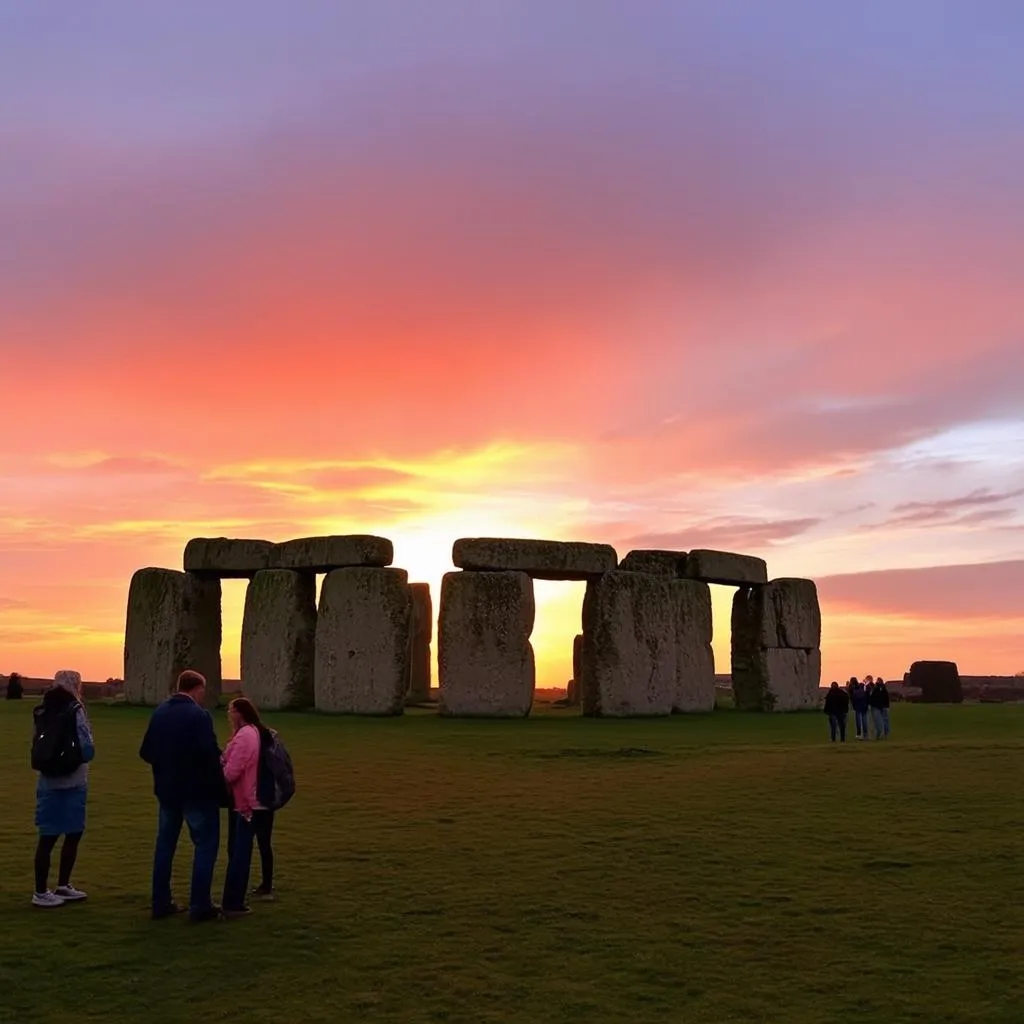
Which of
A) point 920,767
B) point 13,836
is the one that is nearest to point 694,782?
point 920,767

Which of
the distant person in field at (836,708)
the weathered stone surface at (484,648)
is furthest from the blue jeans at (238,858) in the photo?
the weathered stone surface at (484,648)

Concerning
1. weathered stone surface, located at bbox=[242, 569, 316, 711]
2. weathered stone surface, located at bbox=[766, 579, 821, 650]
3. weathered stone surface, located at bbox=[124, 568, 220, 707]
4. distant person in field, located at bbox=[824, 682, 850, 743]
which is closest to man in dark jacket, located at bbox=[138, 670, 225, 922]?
distant person in field, located at bbox=[824, 682, 850, 743]

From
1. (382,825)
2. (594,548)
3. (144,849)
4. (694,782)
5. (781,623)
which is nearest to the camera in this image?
(144,849)

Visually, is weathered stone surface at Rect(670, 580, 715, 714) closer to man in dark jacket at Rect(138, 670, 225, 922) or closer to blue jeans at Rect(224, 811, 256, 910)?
blue jeans at Rect(224, 811, 256, 910)

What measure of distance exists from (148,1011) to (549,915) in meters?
2.63

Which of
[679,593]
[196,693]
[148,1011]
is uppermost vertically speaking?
[679,593]

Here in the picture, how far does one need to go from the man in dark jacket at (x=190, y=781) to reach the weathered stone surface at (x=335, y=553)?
1648 centimetres

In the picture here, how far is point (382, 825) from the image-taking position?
11.2 metres

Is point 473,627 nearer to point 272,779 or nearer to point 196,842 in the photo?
point 272,779

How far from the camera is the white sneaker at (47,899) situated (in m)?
8.13

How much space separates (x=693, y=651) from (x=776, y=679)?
2.82 meters

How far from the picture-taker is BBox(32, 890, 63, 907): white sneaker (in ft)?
26.7

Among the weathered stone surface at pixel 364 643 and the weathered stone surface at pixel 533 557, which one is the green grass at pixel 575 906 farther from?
the weathered stone surface at pixel 533 557

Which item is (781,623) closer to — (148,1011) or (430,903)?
(430,903)
